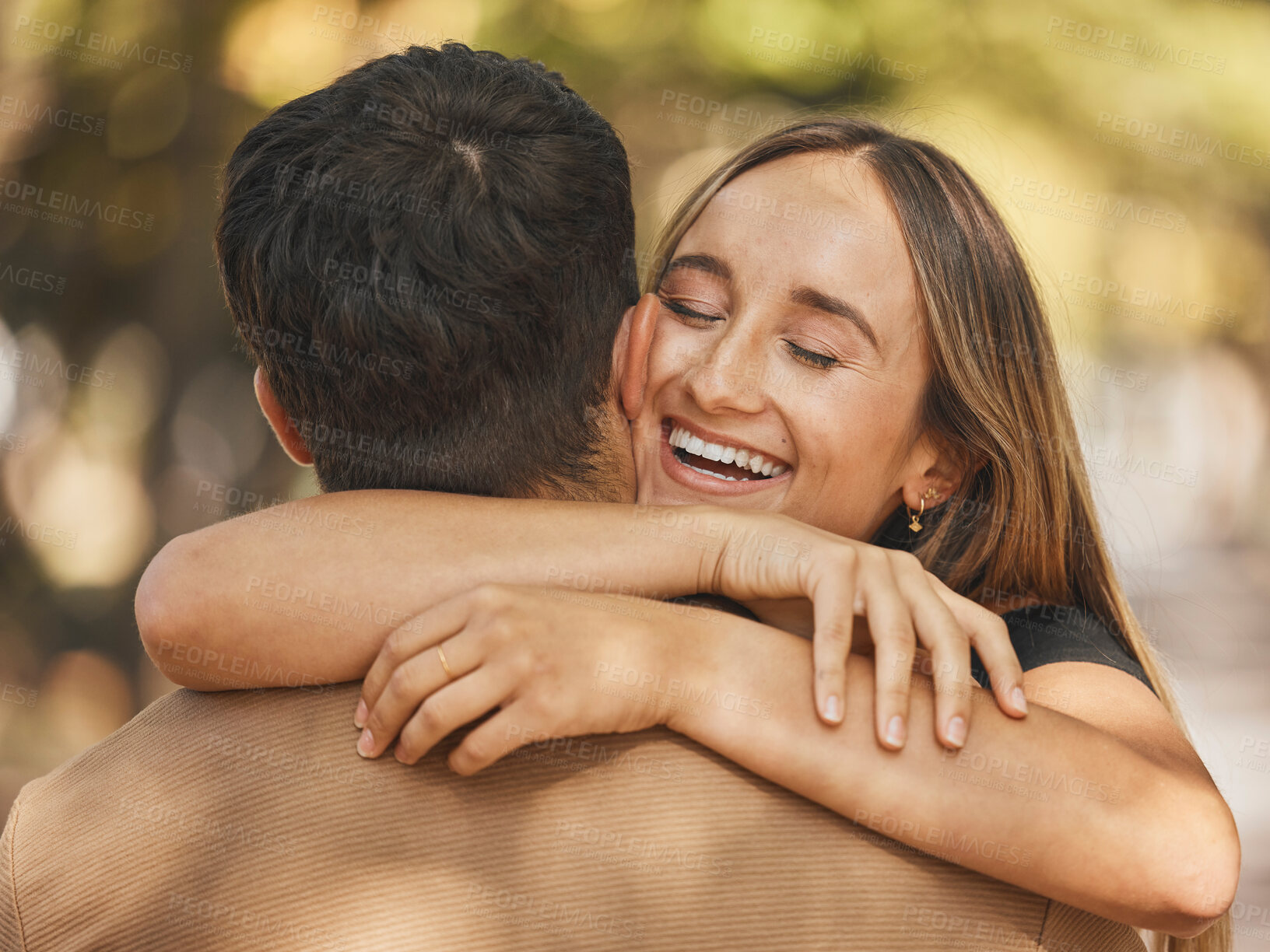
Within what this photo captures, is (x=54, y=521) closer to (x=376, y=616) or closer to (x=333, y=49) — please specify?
(x=333, y=49)

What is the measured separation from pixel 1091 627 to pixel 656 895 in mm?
1371

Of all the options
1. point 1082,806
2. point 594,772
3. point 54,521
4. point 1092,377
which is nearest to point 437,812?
point 594,772

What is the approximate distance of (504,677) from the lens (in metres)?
1.47

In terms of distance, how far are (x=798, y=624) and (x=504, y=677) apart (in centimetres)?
99

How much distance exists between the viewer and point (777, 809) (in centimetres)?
150

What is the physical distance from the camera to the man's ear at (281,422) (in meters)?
1.88

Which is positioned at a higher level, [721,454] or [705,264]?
[705,264]

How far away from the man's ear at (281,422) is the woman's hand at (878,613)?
734mm
